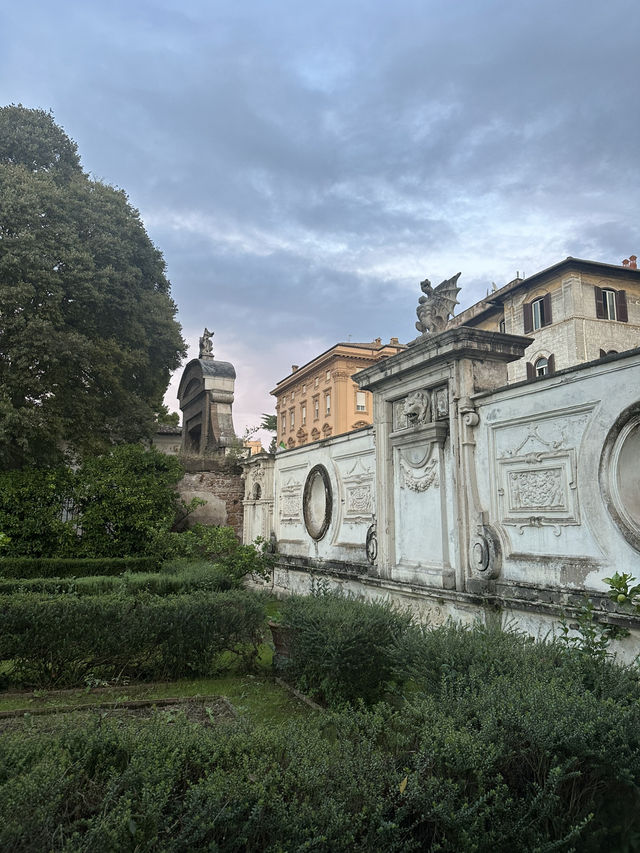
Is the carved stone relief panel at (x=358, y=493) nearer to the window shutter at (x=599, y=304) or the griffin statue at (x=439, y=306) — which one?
the griffin statue at (x=439, y=306)

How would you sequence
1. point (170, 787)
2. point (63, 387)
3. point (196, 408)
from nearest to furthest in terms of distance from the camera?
point (170, 787), point (63, 387), point (196, 408)

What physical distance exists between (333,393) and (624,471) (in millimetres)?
35711

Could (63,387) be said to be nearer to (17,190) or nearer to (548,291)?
(17,190)

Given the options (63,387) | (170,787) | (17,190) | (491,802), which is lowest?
(491,802)

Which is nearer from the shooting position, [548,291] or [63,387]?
[63,387]

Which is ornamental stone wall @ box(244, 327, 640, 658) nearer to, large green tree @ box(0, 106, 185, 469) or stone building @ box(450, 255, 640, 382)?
large green tree @ box(0, 106, 185, 469)

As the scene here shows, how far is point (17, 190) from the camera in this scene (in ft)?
42.3

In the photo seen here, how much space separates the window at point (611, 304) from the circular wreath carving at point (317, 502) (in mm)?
22026

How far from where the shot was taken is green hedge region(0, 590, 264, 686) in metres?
5.62

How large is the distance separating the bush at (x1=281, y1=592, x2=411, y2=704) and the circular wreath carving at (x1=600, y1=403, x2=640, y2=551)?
2.08 meters

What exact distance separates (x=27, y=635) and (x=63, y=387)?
329 inches

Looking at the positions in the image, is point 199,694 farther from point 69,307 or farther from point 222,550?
point 69,307

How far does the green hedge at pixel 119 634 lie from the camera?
562cm

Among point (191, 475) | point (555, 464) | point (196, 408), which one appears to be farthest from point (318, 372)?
point (555, 464)
